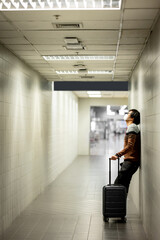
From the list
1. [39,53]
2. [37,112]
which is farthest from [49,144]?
[39,53]

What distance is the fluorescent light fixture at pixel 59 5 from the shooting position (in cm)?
323

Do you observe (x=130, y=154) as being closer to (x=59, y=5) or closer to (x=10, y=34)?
(x=10, y=34)

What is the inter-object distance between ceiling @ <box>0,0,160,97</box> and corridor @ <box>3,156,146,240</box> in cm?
264

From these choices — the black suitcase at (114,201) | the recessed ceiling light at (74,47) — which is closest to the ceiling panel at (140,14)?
the recessed ceiling light at (74,47)

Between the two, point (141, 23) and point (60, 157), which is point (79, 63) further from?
point (60, 157)

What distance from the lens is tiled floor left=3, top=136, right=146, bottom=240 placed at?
15.2 feet

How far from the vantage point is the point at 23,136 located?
595cm

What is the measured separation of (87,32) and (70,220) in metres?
2.99

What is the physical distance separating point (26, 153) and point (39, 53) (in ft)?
6.29

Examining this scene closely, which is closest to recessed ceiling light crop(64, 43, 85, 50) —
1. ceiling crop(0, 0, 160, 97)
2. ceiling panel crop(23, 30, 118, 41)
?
ceiling crop(0, 0, 160, 97)

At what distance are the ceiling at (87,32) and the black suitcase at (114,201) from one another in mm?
2133

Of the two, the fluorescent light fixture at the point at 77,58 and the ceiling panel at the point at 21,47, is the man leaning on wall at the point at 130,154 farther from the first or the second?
the ceiling panel at the point at 21,47

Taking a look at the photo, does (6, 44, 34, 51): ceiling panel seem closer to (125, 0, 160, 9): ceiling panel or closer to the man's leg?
(125, 0, 160, 9): ceiling panel

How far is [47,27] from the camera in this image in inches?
155
